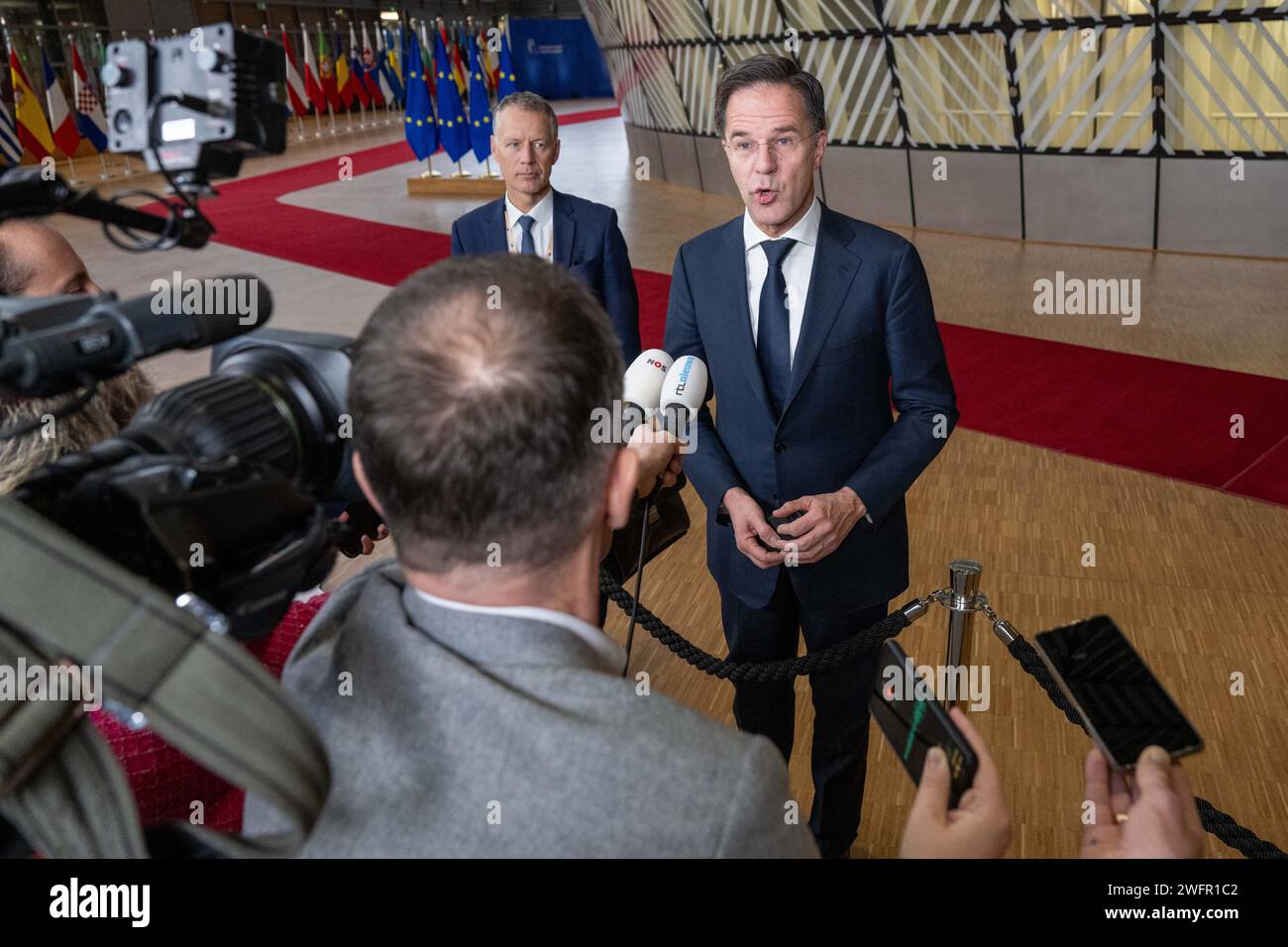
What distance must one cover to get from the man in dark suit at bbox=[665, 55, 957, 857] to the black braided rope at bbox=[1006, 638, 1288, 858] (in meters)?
0.32

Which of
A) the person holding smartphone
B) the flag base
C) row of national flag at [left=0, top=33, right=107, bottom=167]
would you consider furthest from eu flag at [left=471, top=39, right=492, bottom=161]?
the person holding smartphone

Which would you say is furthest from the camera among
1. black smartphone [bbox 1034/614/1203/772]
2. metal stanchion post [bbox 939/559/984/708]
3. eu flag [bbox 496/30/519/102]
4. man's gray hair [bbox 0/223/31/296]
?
eu flag [bbox 496/30/519/102]

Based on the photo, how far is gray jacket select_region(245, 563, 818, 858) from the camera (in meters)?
0.83

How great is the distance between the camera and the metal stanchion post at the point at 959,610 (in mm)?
2361

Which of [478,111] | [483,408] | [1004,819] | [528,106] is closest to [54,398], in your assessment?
[483,408]

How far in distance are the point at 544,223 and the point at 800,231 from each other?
1186 mm

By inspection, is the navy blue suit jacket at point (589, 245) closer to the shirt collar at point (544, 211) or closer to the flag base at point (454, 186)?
the shirt collar at point (544, 211)

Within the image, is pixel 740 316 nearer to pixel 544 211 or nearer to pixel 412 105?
pixel 544 211

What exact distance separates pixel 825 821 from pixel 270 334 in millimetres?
A: 1990

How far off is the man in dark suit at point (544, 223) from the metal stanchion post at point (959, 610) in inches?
47.2

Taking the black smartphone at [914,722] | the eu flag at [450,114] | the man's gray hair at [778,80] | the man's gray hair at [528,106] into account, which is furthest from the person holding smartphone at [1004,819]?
the eu flag at [450,114]

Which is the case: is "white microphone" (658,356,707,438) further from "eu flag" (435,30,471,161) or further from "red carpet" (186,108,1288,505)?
"eu flag" (435,30,471,161)

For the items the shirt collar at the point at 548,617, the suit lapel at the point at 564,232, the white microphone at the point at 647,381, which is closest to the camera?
the shirt collar at the point at 548,617

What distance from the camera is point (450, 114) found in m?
14.8
